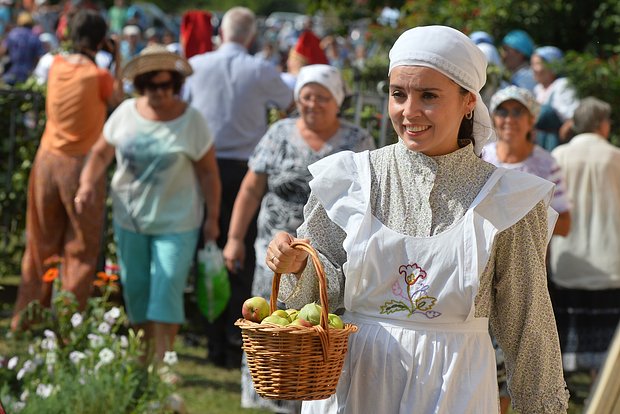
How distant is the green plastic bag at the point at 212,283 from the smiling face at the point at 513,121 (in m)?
1.83

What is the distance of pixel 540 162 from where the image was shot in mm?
6922

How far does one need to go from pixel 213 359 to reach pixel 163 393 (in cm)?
300

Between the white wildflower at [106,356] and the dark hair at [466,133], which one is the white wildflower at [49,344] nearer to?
the white wildflower at [106,356]

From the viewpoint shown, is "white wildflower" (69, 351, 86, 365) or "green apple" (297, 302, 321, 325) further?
"white wildflower" (69, 351, 86, 365)

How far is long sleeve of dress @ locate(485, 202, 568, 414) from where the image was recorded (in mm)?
3396

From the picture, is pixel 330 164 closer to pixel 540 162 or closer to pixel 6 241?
pixel 540 162

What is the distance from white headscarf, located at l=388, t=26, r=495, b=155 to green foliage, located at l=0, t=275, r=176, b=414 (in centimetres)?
244

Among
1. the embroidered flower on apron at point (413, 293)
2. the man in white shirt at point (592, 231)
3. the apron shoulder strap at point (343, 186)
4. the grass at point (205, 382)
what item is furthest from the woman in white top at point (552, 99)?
the embroidered flower on apron at point (413, 293)

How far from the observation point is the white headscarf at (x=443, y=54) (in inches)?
132

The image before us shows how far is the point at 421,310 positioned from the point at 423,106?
1.83 ft

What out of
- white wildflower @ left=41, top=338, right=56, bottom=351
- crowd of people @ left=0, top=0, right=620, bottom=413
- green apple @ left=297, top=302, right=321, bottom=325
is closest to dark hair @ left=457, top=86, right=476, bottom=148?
crowd of people @ left=0, top=0, right=620, bottom=413

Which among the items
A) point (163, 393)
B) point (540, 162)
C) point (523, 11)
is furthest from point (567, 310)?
point (523, 11)

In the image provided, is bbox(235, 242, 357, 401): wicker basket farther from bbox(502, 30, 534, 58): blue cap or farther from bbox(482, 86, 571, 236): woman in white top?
bbox(502, 30, 534, 58): blue cap

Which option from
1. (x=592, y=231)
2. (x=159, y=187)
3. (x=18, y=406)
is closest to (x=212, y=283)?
(x=159, y=187)
